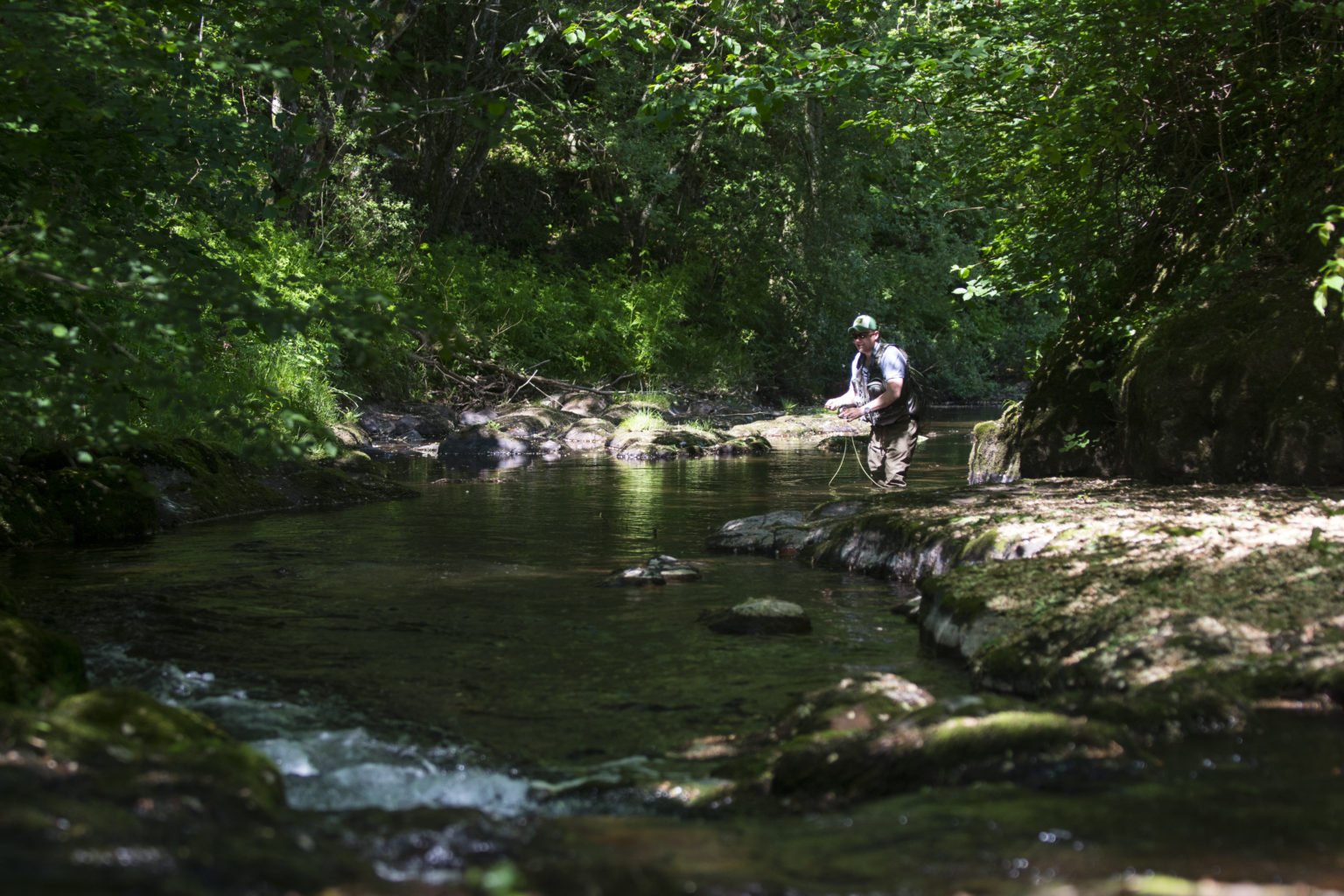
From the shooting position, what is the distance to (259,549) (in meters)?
10.6

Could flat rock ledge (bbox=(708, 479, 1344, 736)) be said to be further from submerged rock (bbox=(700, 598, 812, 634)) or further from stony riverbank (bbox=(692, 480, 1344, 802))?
submerged rock (bbox=(700, 598, 812, 634))

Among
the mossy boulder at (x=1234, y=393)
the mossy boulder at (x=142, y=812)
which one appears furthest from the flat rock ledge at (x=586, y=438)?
the mossy boulder at (x=142, y=812)

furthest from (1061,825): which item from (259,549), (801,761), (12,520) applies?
(12,520)

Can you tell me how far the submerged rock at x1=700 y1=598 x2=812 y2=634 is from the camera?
734 centimetres

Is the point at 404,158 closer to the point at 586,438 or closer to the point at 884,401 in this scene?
the point at 586,438

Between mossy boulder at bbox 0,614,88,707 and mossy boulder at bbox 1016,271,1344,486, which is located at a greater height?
mossy boulder at bbox 1016,271,1344,486

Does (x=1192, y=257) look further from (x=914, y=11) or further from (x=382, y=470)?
(x=914, y=11)

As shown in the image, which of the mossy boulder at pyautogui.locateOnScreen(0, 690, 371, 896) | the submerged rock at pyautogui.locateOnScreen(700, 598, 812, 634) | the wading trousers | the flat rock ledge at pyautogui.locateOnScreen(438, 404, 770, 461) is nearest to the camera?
the mossy boulder at pyautogui.locateOnScreen(0, 690, 371, 896)

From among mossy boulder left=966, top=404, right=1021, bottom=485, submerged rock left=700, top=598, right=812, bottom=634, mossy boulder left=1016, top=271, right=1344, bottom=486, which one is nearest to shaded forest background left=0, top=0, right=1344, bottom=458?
mossy boulder left=1016, top=271, right=1344, bottom=486

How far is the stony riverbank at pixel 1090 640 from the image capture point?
14.1 ft

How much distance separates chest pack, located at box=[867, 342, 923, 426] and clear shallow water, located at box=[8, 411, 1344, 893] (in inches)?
81.0

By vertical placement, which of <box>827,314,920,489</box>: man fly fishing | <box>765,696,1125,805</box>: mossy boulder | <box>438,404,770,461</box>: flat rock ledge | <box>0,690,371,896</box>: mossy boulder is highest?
<box>827,314,920,489</box>: man fly fishing

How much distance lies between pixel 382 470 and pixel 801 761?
1245 centimetres

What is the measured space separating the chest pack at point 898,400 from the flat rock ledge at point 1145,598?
316 centimetres
